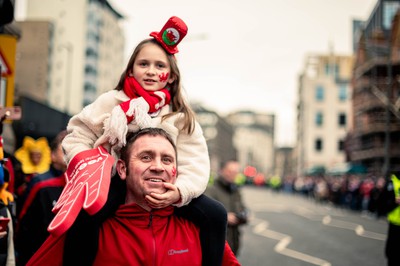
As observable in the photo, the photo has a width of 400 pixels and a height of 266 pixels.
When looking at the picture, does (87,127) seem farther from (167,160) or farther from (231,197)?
(231,197)

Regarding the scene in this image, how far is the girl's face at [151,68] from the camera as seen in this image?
2.91 metres

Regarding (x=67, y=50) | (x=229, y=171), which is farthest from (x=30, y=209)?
(x=67, y=50)

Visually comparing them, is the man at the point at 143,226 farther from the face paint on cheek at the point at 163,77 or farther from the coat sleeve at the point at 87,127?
the face paint on cheek at the point at 163,77

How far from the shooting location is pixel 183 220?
2697 millimetres

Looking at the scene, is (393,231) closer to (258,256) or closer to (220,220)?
(258,256)

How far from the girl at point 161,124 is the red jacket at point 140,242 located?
0.07m

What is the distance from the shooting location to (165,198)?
8.21 feet

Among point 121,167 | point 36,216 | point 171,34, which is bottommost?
point 36,216

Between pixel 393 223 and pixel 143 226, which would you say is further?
pixel 393 223

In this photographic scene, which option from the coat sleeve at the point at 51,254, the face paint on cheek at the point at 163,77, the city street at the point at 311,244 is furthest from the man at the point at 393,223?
the coat sleeve at the point at 51,254

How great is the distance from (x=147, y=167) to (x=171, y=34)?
0.82 meters

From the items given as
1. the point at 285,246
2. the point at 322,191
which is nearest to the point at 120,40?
the point at 322,191

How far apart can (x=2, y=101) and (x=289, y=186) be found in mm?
54098

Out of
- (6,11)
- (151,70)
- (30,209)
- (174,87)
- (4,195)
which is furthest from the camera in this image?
(30,209)
